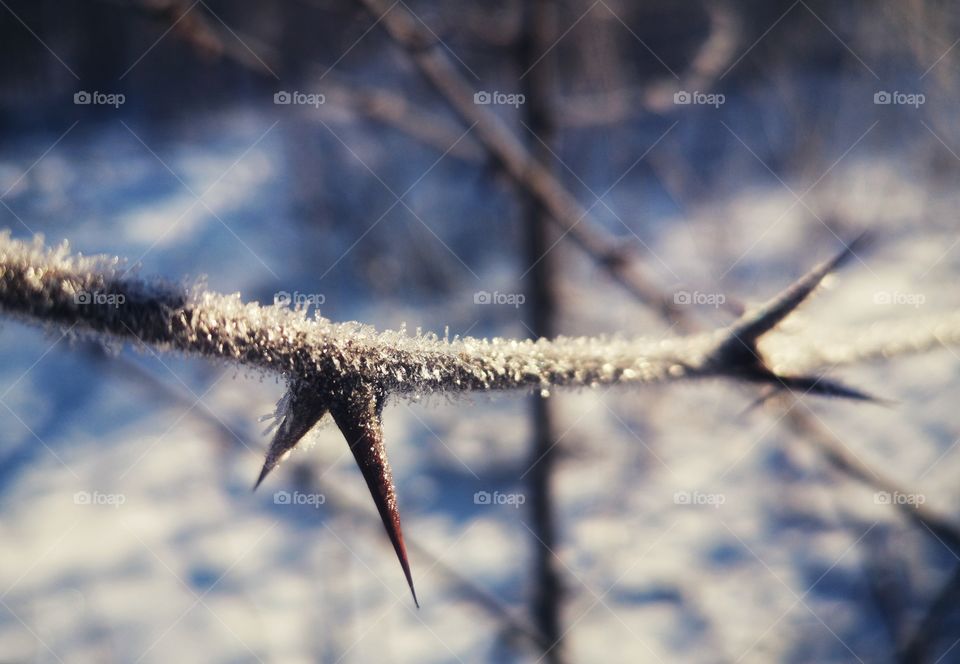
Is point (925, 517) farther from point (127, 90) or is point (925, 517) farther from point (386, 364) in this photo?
point (127, 90)

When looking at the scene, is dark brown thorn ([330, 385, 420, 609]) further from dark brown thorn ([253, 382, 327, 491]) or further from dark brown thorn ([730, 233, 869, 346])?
dark brown thorn ([730, 233, 869, 346])

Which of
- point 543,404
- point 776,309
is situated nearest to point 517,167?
point 543,404

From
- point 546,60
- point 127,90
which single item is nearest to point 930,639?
point 546,60

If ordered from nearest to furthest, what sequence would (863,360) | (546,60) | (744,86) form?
(863,360) < (546,60) < (744,86)

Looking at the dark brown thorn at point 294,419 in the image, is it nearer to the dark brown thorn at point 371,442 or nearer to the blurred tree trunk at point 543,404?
the dark brown thorn at point 371,442

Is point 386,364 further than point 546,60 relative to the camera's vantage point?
No

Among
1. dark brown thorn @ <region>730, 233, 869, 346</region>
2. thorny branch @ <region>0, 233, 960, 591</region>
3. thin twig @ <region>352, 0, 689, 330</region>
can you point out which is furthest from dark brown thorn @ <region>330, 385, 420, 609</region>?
thin twig @ <region>352, 0, 689, 330</region>

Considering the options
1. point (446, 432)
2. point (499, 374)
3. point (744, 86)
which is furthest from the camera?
point (744, 86)

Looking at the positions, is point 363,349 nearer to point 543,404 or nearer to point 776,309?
point 776,309
